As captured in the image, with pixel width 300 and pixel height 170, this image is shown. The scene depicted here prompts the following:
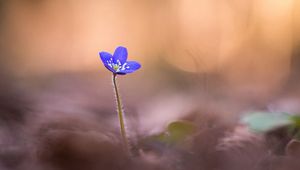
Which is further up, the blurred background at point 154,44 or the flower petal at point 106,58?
the blurred background at point 154,44

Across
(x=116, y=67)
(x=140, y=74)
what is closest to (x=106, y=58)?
(x=116, y=67)

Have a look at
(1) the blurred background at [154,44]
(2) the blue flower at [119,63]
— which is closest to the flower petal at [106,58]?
(2) the blue flower at [119,63]

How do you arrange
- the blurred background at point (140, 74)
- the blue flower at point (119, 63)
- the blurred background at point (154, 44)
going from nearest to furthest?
the blurred background at point (140, 74) → the blue flower at point (119, 63) → the blurred background at point (154, 44)

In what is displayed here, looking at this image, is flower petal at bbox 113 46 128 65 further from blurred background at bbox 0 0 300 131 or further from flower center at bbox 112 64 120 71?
blurred background at bbox 0 0 300 131

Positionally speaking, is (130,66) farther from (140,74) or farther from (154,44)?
(154,44)

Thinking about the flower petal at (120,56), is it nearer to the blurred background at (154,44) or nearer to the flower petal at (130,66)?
the flower petal at (130,66)

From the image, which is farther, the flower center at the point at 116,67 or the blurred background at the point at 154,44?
the blurred background at the point at 154,44

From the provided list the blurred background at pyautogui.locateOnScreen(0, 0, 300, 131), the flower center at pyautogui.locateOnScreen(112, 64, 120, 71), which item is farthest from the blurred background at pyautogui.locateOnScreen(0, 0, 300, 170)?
the flower center at pyautogui.locateOnScreen(112, 64, 120, 71)
